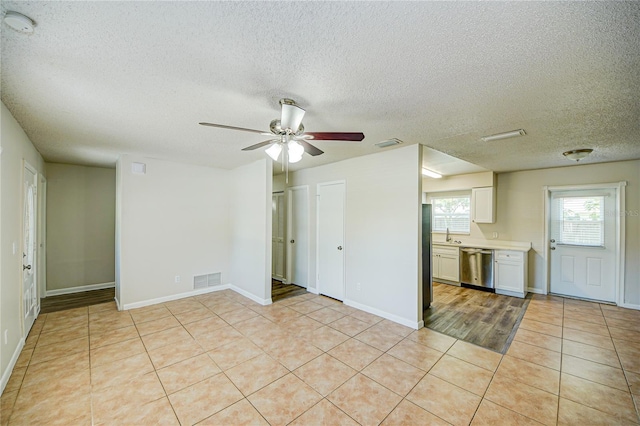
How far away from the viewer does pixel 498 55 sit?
1540 millimetres

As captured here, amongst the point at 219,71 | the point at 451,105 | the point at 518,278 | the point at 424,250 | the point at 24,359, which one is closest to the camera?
the point at 219,71

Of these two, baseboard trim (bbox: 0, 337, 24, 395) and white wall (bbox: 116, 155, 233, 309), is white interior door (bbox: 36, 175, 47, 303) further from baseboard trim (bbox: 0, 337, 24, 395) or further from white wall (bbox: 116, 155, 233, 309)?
baseboard trim (bbox: 0, 337, 24, 395)

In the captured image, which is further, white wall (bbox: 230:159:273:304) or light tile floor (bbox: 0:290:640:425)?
white wall (bbox: 230:159:273:304)

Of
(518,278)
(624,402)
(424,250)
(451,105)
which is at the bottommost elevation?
(624,402)

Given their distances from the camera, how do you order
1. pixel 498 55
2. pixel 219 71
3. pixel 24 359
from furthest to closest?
pixel 24 359 → pixel 219 71 → pixel 498 55

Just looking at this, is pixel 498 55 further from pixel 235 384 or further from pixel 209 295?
pixel 209 295

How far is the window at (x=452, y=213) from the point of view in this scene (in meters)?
6.07

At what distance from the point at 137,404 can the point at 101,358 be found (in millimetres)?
1065

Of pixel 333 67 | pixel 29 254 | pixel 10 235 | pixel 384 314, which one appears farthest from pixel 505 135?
pixel 29 254

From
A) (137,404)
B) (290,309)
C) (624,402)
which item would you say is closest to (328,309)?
(290,309)

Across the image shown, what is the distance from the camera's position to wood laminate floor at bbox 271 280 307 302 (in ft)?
16.0

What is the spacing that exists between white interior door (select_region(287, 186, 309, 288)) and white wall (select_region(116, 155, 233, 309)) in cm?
130

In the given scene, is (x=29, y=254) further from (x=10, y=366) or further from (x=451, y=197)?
(x=451, y=197)

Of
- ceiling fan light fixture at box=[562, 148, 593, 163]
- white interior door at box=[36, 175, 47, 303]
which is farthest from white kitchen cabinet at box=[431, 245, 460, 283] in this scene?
white interior door at box=[36, 175, 47, 303]
